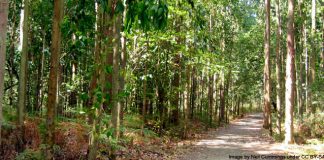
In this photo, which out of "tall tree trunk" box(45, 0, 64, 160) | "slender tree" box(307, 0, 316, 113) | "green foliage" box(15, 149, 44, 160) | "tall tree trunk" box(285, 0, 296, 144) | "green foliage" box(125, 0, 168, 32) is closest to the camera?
"green foliage" box(125, 0, 168, 32)

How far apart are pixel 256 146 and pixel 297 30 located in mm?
17486

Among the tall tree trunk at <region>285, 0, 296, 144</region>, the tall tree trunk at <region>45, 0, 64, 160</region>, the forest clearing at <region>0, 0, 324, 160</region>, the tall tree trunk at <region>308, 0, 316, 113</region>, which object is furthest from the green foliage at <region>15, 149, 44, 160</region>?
the tall tree trunk at <region>308, 0, 316, 113</region>

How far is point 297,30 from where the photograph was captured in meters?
28.9

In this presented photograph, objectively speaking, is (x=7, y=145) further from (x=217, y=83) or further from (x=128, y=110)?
(x=217, y=83)

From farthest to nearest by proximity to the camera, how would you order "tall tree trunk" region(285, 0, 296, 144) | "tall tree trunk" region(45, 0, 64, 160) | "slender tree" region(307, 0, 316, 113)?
"slender tree" region(307, 0, 316, 113) → "tall tree trunk" region(285, 0, 296, 144) → "tall tree trunk" region(45, 0, 64, 160)

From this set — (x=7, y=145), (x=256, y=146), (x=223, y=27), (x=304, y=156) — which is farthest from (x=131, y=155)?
(x=223, y=27)

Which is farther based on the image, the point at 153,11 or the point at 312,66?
the point at 312,66

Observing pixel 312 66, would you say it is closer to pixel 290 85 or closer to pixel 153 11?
pixel 290 85

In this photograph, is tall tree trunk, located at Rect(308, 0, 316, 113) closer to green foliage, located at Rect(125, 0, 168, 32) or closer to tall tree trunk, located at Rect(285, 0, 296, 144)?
tall tree trunk, located at Rect(285, 0, 296, 144)

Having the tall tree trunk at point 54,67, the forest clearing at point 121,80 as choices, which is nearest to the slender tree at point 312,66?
the forest clearing at point 121,80

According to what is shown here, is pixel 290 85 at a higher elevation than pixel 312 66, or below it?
below

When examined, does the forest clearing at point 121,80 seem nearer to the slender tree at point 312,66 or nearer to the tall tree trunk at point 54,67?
the tall tree trunk at point 54,67

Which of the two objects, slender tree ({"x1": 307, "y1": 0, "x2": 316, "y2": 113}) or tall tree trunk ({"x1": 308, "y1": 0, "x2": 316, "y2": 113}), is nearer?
tall tree trunk ({"x1": 308, "y1": 0, "x2": 316, "y2": 113})

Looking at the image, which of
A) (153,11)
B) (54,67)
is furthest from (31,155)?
(153,11)
